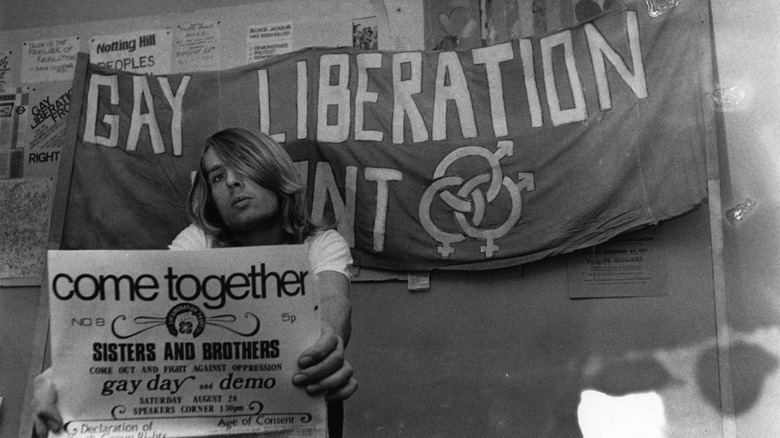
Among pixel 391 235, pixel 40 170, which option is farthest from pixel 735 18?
pixel 40 170

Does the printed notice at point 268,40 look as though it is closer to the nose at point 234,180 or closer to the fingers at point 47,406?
the nose at point 234,180


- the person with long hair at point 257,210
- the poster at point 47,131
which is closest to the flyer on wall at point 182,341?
the person with long hair at point 257,210

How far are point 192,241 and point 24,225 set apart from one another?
96 centimetres

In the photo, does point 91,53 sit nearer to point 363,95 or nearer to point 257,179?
Result: point 363,95

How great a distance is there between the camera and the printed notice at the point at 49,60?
2.40 meters

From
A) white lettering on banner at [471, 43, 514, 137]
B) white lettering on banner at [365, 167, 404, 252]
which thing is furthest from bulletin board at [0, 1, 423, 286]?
white lettering on banner at [365, 167, 404, 252]

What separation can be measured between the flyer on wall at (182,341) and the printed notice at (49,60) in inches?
51.7

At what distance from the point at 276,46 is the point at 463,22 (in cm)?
54

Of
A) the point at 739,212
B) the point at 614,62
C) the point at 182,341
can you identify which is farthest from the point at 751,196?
the point at 182,341

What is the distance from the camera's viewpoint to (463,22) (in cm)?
218

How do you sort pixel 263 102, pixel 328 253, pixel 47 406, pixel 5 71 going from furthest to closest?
pixel 5 71
pixel 263 102
pixel 328 253
pixel 47 406

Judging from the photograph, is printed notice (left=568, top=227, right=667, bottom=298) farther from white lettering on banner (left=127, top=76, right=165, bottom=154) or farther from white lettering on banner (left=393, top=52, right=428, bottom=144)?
white lettering on banner (left=127, top=76, right=165, bottom=154)

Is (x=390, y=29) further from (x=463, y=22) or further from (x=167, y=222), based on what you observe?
(x=167, y=222)

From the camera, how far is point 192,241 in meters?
1.65
